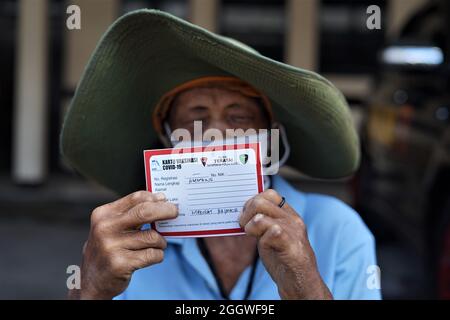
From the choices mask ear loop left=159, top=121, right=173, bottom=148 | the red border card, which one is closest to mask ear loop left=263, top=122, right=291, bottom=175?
mask ear loop left=159, top=121, right=173, bottom=148

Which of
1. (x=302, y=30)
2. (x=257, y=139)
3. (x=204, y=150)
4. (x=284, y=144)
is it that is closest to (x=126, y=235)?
(x=204, y=150)

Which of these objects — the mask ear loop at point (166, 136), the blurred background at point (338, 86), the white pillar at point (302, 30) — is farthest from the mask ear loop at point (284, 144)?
the white pillar at point (302, 30)

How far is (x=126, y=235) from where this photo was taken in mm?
1325

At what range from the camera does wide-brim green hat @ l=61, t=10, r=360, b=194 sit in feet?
5.17

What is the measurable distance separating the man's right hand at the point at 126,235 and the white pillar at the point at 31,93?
620cm

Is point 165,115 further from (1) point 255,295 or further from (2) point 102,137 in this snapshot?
(1) point 255,295

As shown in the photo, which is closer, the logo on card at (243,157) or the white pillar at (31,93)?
the logo on card at (243,157)

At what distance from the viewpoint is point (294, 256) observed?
1.30 m

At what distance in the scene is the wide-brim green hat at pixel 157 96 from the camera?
158 cm

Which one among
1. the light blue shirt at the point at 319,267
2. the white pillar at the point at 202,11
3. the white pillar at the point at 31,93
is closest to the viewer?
the light blue shirt at the point at 319,267

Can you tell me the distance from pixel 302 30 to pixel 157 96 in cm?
579

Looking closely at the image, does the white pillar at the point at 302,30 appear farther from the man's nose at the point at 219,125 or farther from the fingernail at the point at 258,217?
the fingernail at the point at 258,217

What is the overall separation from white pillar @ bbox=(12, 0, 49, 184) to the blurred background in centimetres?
1

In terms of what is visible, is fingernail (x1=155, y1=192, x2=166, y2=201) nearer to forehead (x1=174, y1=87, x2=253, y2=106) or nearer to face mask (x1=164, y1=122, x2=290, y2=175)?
face mask (x1=164, y1=122, x2=290, y2=175)
